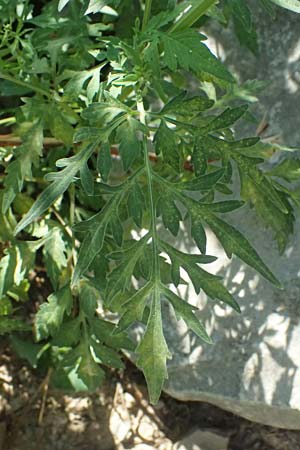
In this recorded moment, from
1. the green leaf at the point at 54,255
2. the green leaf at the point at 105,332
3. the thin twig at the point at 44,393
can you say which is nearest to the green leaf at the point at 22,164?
the green leaf at the point at 54,255

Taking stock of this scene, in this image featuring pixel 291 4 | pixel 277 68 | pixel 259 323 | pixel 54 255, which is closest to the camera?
pixel 291 4

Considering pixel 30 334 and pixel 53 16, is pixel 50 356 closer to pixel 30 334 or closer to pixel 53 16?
pixel 30 334

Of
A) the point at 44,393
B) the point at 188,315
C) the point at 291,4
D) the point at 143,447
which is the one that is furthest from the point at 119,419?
the point at 291,4

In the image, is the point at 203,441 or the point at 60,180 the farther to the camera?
the point at 203,441

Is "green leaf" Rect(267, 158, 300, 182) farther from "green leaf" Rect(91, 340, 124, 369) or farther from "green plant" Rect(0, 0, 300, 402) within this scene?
"green leaf" Rect(91, 340, 124, 369)

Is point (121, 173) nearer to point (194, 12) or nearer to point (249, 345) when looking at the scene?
point (249, 345)

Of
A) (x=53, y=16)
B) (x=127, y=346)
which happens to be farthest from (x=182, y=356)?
(x=53, y=16)
